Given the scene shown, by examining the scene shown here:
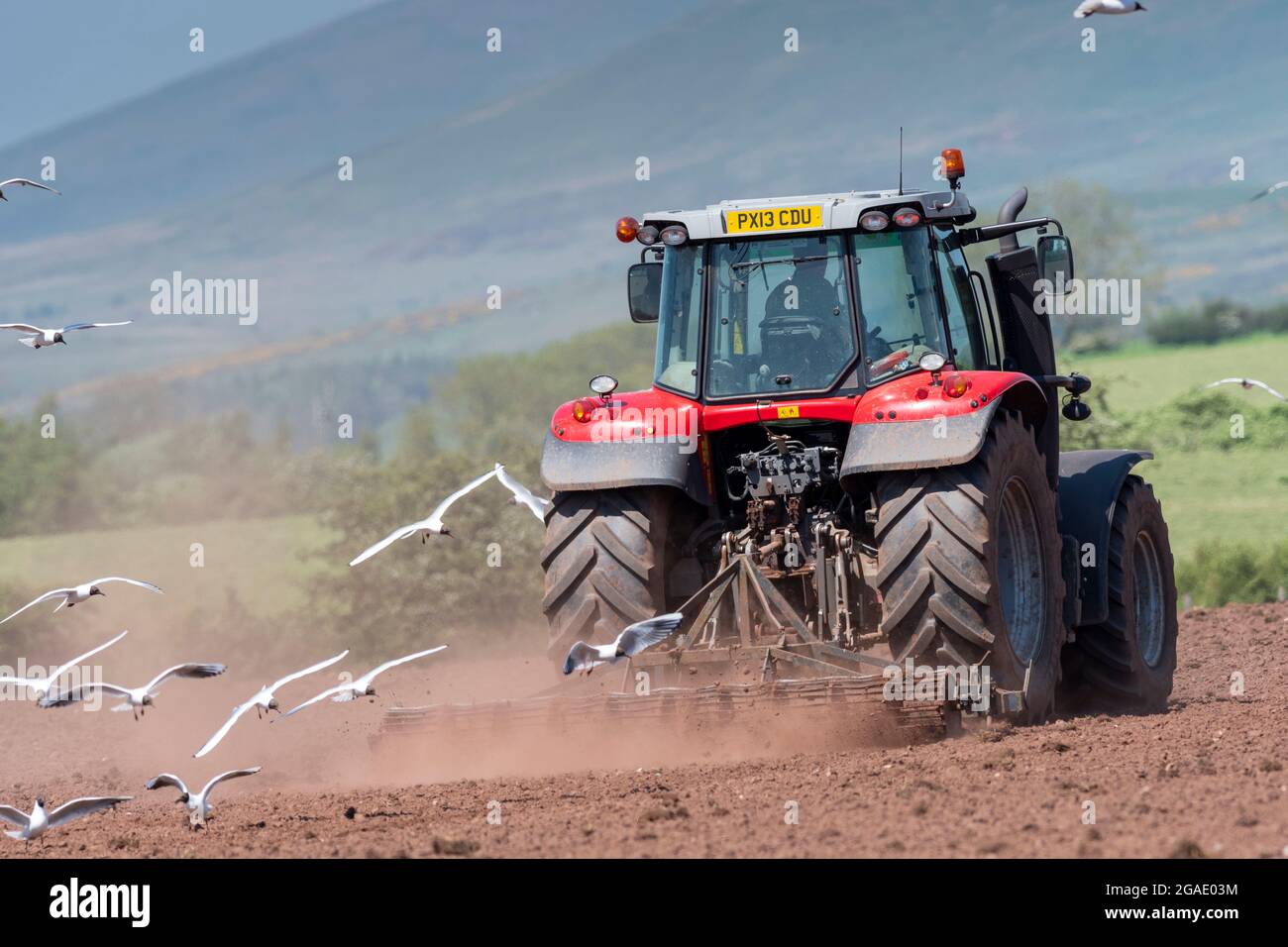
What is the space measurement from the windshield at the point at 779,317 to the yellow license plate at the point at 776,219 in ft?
0.46

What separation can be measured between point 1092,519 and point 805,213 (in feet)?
8.46

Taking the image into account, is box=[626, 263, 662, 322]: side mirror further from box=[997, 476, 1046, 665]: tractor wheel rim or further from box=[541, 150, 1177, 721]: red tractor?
box=[997, 476, 1046, 665]: tractor wheel rim

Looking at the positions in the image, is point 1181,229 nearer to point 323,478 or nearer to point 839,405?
point 323,478

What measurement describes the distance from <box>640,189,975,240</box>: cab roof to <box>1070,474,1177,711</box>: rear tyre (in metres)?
2.24

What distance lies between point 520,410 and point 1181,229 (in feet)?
318

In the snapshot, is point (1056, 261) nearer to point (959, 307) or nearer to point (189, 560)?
point (959, 307)

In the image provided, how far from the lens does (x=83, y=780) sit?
36.4ft

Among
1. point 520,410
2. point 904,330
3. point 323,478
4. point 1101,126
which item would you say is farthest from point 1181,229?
point 904,330

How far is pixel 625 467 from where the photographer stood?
30.7 feet

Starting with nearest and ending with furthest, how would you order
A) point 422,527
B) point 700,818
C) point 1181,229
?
1. point 700,818
2. point 422,527
3. point 1181,229

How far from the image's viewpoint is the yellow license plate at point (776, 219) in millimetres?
9578

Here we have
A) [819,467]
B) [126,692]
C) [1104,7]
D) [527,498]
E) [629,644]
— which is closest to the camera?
[629,644]

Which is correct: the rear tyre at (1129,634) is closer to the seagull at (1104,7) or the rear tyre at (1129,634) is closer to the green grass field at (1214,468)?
the seagull at (1104,7)

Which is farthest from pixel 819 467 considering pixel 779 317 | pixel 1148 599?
pixel 1148 599
